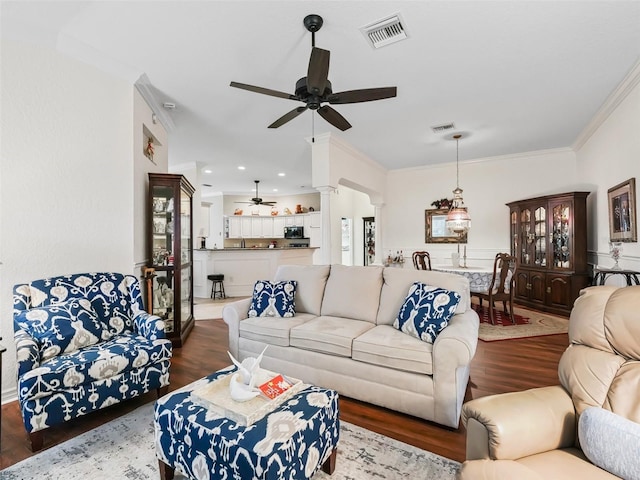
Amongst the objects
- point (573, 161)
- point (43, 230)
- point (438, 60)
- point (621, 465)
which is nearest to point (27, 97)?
point (43, 230)

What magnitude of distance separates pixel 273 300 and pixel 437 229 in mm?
4917

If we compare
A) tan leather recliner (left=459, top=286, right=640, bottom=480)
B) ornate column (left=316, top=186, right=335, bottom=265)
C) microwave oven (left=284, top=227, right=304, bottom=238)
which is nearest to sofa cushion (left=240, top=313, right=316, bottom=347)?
tan leather recliner (left=459, top=286, right=640, bottom=480)

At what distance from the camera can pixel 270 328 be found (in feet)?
9.27

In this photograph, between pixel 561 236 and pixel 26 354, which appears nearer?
pixel 26 354

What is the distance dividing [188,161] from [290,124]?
301 centimetres

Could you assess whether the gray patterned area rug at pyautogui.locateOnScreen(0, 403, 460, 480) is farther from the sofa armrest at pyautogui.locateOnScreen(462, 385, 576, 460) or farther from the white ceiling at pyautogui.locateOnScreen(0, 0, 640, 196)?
the white ceiling at pyautogui.locateOnScreen(0, 0, 640, 196)

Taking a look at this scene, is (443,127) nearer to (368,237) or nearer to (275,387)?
(275,387)

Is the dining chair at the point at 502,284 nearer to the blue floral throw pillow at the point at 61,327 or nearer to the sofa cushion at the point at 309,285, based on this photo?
the sofa cushion at the point at 309,285

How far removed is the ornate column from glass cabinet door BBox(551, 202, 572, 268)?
12.2 feet

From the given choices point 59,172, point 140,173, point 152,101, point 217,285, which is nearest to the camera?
point 59,172

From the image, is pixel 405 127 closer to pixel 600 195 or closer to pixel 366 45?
pixel 366 45

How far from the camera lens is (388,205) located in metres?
7.52

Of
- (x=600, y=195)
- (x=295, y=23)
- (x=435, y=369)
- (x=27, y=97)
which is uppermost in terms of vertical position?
(x=295, y=23)

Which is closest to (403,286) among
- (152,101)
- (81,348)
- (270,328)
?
(270,328)
